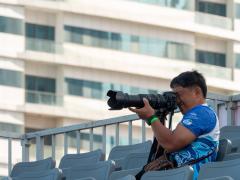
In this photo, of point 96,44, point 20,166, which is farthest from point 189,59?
point 20,166

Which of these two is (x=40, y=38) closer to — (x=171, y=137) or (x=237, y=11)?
(x=237, y=11)

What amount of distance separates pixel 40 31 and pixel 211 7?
35.3ft

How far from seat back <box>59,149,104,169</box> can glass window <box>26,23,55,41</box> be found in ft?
159

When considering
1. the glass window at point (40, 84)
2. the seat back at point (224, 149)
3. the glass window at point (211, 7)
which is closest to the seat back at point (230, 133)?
the seat back at point (224, 149)

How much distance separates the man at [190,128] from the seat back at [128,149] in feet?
4.95

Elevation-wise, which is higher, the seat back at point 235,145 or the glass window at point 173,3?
the glass window at point 173,3

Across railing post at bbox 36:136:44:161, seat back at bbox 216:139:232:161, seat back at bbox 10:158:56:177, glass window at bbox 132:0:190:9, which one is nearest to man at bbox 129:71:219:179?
seat back at bbox 216:139:232:161

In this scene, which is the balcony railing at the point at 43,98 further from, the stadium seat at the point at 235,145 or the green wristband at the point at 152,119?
the green wristband at the point at 152,119

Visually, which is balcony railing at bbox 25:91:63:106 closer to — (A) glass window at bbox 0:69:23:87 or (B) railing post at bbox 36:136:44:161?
(A) glass window at bbox 0:69:23:87

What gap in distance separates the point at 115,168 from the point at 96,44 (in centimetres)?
5135

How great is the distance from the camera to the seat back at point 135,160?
9165 mm

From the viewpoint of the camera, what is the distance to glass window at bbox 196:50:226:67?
64500mm

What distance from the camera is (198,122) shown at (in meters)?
8.17

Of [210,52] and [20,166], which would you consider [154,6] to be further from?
[20,166]
